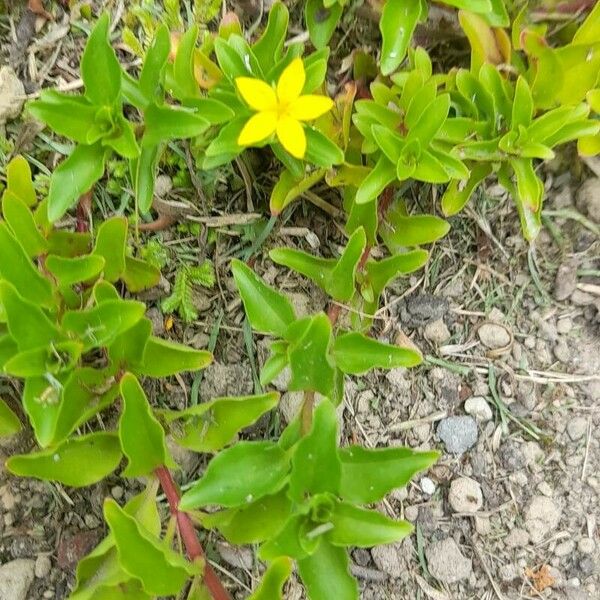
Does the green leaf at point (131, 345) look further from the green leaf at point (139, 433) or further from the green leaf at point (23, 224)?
the green leaf at point (23, 224)

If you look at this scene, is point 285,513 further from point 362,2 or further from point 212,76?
point 362,2

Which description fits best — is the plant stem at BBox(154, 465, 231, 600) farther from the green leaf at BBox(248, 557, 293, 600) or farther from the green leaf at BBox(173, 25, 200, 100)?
Result: the green leaf at BBox(173, 25, 200, 100)

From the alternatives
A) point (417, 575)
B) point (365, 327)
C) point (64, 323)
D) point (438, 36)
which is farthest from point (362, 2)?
point (417, 575)

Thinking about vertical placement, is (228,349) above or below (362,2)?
below

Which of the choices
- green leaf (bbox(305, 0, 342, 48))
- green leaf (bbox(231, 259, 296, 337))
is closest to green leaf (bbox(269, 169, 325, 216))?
green leaf (bbox(231, 259, 296, 337))

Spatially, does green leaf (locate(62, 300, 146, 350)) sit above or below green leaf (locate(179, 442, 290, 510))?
above

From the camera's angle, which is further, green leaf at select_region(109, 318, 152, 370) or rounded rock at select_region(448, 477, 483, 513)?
rounded rock at select_region(448, 477, 483, 513)
